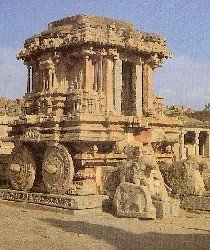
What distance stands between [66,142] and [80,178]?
1160 mm

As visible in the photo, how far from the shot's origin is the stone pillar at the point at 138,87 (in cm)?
1672

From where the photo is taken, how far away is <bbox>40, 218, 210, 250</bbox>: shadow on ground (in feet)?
28.8

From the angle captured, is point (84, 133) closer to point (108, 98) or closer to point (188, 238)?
point (108, 98)

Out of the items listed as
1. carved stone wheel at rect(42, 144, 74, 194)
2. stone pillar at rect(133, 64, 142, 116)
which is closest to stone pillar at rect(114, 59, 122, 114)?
stone pillar at rect(133, 64, 142, 116)

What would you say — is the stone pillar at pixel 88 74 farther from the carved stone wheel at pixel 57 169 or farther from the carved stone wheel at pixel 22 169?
the carved stone wheel at pixel 22 169

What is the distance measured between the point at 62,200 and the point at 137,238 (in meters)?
4.10

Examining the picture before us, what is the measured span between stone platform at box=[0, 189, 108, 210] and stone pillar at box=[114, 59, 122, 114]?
12.2ft

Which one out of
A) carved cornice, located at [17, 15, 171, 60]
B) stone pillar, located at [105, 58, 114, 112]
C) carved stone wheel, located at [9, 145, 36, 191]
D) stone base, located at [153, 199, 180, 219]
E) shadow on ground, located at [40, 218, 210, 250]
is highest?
carved cornice, located at [17, 15, 171, 60]

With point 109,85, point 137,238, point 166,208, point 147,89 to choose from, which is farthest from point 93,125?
point 137,238

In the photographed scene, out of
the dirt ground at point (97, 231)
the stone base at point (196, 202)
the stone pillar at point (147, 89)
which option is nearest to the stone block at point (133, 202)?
the dirt ground at point (97, 231)

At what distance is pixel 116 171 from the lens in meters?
13.4

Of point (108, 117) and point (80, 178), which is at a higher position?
point (108, 117)

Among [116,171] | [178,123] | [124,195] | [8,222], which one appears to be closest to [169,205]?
[124,195]

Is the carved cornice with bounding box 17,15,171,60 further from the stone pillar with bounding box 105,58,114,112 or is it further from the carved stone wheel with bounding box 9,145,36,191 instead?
the carved stone wheel with bounding box 9,145,36,191
